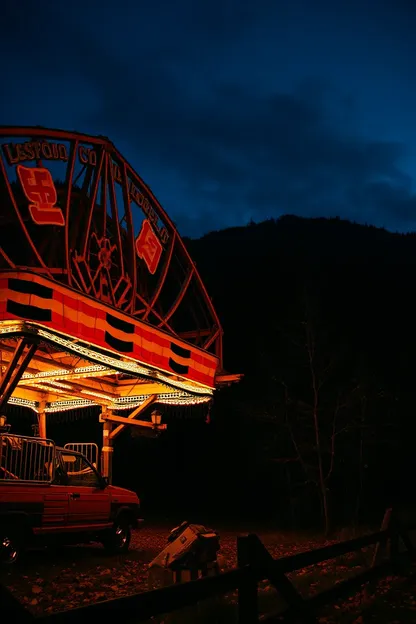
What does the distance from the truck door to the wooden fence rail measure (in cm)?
636

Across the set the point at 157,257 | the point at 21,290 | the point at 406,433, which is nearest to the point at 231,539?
the point at 157,257

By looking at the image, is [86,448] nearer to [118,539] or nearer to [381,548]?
[118,539]

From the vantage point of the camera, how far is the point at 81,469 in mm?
13844

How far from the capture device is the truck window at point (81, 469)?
13516 mm

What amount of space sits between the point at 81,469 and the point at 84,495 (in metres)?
0.87

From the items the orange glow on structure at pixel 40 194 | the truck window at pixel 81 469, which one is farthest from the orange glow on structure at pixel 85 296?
the truck window at pixel 81 469

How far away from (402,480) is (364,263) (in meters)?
29.7

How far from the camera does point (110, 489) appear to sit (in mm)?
14086

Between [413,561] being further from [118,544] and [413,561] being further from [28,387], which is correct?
[28,387]

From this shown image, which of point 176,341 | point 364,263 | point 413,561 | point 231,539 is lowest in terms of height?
point 231,539

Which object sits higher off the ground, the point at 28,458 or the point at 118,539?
the point at 28,458

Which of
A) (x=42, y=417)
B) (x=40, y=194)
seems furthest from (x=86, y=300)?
(x=42, y=417)

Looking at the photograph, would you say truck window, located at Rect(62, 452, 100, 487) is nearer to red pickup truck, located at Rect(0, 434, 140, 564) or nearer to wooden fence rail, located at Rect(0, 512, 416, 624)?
red pickup truck, located at Rect(0, 434, 140, 564)

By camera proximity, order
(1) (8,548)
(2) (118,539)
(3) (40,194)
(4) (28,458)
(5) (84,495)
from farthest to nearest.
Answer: (2) (118,539) → (4) (28,458) → (5) (84,495) → (3) (40,194) → (1) (8,548)
